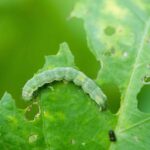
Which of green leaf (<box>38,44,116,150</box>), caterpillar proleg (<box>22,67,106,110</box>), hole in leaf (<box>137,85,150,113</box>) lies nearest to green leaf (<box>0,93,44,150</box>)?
green leaf (<box>38,44,116,150</box>)

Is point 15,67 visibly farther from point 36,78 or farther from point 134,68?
point 134,68

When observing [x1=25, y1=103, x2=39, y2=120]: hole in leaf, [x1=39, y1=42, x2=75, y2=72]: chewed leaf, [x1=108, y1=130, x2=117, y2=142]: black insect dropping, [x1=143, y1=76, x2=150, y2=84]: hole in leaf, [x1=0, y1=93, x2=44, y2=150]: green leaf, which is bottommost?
[x1=108, y1=130, x2=117, y2=142]: black insect dropping

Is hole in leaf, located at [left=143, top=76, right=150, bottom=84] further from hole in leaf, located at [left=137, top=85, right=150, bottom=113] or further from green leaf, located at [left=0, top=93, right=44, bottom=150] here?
green leaf, located at [left=0, top=93, right=44, bottom=150]

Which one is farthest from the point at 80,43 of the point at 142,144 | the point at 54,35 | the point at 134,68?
the point at 142,144

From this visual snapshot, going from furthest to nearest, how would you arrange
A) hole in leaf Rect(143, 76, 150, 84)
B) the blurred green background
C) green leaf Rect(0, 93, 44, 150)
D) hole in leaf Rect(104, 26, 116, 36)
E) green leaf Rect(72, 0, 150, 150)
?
1. the blurred green background
2. hole in leaf Rect(104, 26, 116, 36)
3. hole in leaf Rect(143, 76, 150, 84)
4. green leaf Rect(72, 0, 150, 150)
5. green leaf Rect(0, 93, 44, 150)

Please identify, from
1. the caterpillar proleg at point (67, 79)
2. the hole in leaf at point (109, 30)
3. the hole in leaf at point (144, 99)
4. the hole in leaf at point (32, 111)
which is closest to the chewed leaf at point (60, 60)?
the caterpillar proleg at point (67, 79)
